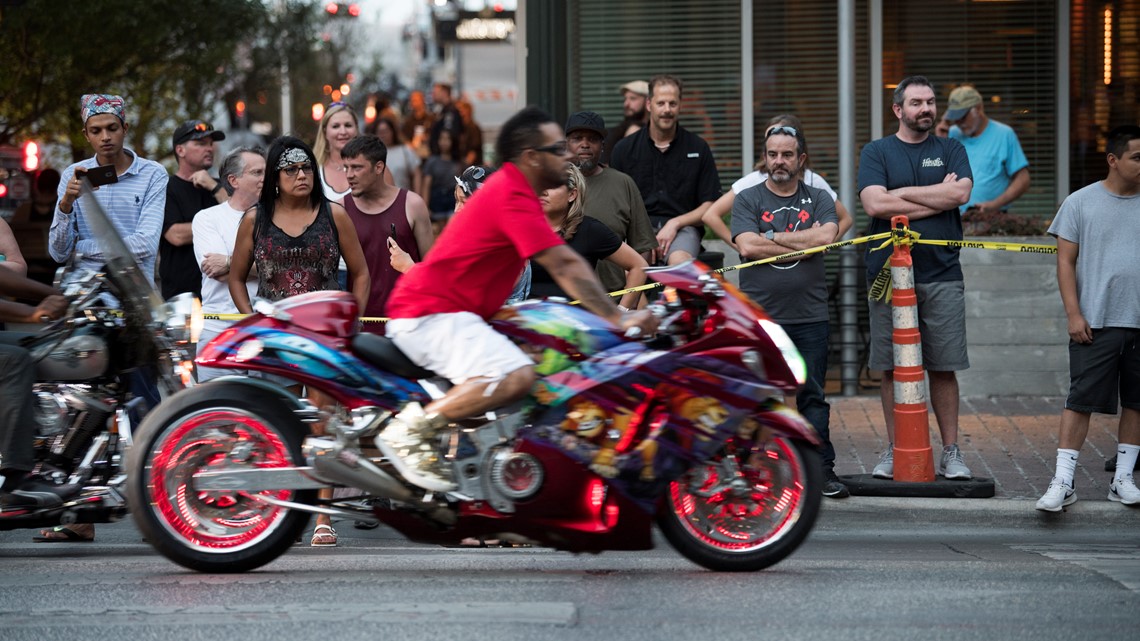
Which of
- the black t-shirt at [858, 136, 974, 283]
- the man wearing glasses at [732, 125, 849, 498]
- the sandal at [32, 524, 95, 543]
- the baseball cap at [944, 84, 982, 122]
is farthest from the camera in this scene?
the baseball cap at [944, 84, 982, 122]

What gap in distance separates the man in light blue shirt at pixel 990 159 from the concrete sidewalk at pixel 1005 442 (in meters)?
1.61

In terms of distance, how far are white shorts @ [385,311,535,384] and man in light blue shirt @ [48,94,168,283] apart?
11.1 feet

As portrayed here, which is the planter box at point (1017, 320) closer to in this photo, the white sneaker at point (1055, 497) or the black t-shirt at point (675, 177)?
the black t-shirt at point (675, 177)

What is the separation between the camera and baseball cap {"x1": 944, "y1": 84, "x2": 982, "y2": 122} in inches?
500

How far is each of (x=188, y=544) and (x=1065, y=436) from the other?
471 cm

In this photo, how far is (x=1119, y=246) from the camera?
882 centimetres

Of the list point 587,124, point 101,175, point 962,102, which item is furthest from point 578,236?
point 962,102

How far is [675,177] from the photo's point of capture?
11.2 m

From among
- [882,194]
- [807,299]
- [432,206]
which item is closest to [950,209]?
[882,194]

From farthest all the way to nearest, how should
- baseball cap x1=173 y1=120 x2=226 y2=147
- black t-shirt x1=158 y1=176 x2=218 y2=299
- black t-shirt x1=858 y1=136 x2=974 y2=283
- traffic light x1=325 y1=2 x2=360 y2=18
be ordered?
1. traffic light x1=325 y1=2 x2=360 y2=18
2. baseball cap x1=173 y1=120 x2=226 y2=147
3. black t-shirt x1=158 y1=176 x2=218 y2=299
4. black t-shirt x1=858 y1=136 x2=974 y2=283

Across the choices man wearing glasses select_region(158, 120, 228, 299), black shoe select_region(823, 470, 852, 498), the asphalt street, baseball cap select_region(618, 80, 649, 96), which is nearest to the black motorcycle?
the asphalt street

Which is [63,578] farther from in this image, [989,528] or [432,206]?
[432,206]

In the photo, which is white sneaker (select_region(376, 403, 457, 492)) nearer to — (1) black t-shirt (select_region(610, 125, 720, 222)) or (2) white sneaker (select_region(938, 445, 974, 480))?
(2) white sneaker (select_region(938, 445, 974, 480))

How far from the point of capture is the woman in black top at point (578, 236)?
28.2 feet
